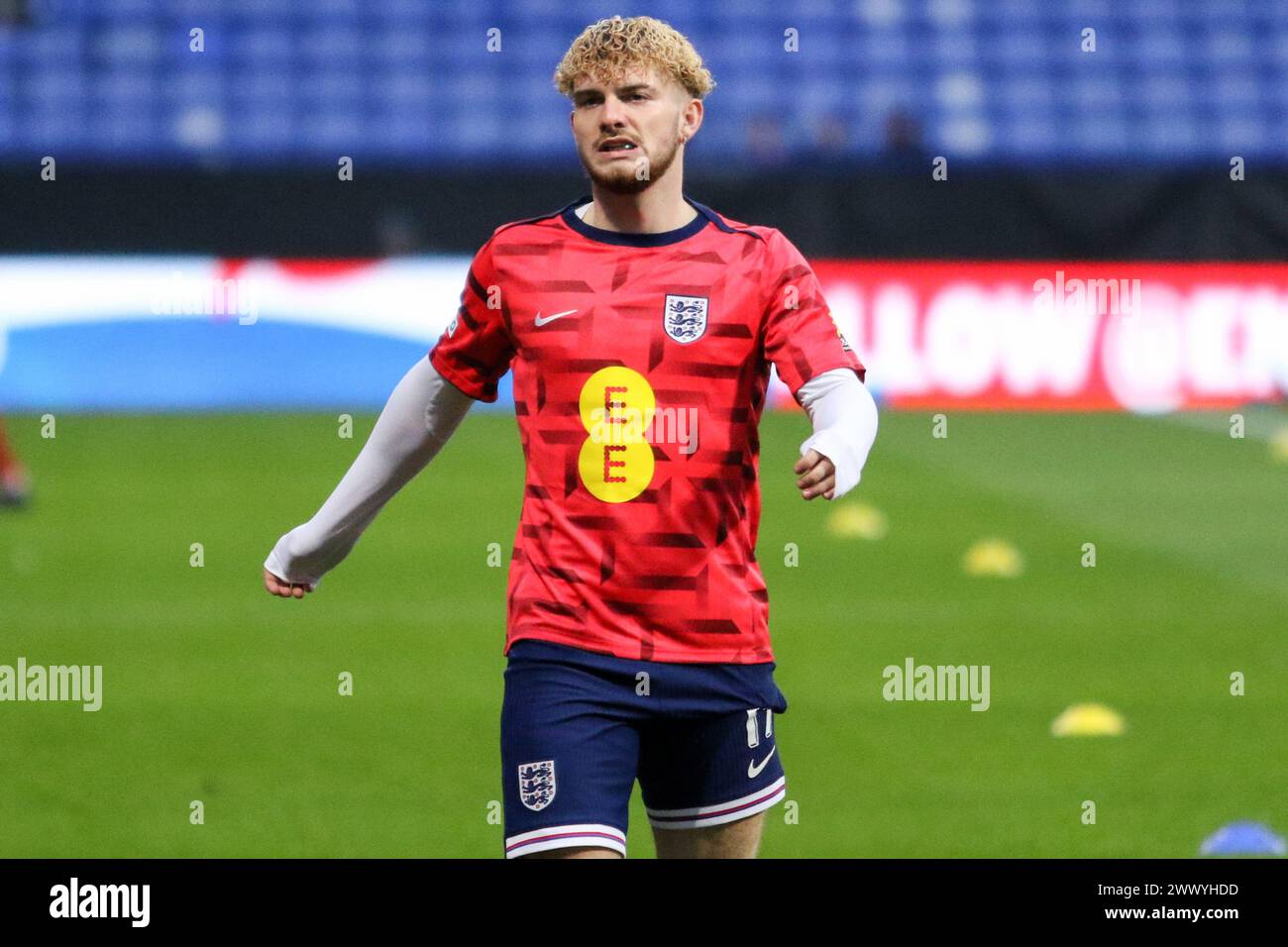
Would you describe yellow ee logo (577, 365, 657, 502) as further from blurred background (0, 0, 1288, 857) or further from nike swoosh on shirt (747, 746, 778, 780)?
blurred background (0, 0, 1288, 857)

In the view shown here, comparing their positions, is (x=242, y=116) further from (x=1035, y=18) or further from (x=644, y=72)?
(x=644, y=72)

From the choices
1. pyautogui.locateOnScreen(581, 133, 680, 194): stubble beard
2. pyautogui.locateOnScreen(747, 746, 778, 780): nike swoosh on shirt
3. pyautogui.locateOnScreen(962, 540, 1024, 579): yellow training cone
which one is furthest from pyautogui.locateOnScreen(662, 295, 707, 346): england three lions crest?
pyautogui.locateOnScreen(962, 540, 1024, 579): yellow training cone

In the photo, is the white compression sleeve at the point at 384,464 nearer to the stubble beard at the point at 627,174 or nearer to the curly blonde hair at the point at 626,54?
the stubble beard at the point at 627,174

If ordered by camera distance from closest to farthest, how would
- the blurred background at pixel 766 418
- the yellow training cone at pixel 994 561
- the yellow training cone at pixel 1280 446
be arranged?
1. the blurred background at pixel 766 418
2. the yellow training cone at pixel 994 561
3. the yellow training cone at pixel 1280 446

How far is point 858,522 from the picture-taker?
40.9ft

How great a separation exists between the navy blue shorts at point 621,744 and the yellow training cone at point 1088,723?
3806mm

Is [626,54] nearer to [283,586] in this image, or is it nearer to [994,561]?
[283,586]

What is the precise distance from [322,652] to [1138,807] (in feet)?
12.3

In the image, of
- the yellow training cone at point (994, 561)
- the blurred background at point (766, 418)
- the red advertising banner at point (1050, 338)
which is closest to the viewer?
the blurred background at point (766, 418)

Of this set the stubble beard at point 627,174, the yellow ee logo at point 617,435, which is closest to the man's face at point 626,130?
the stubble beard at point 627,174

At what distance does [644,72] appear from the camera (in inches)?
162

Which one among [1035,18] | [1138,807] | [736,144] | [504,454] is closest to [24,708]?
[1138,807]

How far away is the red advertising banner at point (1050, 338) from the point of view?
16.9 meters

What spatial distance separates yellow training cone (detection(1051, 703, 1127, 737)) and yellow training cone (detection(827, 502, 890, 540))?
4.11 metres
